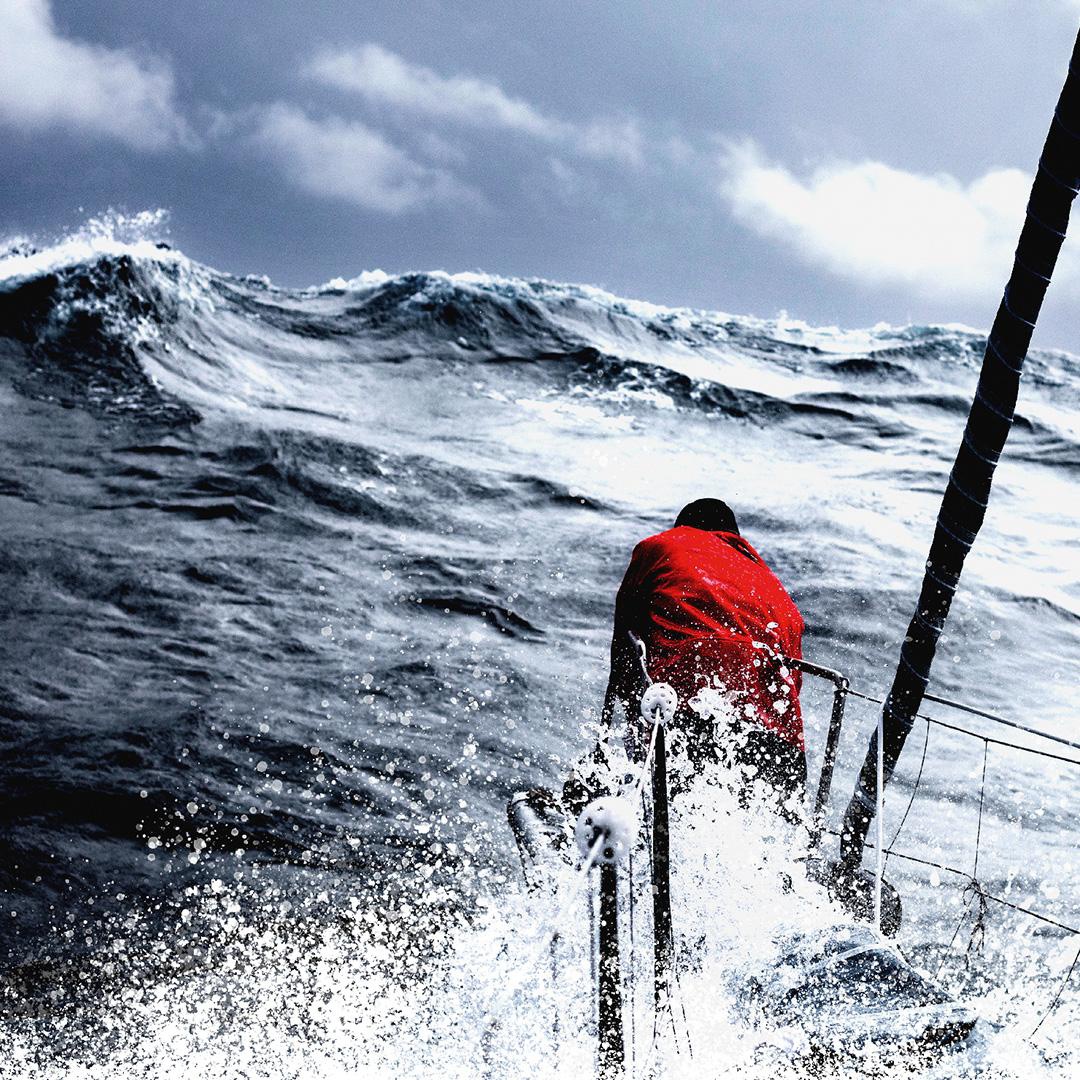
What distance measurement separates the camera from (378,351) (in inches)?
1079

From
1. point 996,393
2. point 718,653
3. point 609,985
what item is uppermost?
point 996,393

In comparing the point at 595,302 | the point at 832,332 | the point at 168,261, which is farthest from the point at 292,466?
the point at 832,332

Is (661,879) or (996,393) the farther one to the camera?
(996,393)

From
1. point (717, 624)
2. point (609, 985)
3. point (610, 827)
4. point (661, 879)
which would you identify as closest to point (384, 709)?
point (717, 624)

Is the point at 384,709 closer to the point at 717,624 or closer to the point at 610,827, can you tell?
the point at 717,624

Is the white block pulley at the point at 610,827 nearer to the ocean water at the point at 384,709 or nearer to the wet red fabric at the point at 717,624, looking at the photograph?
the ocean water at the point at 384,709

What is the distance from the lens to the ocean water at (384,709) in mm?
3613

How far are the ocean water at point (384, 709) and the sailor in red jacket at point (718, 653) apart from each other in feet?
0.68

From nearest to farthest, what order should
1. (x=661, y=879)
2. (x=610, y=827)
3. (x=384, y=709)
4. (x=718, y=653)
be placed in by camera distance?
(x=610, y=827) < (x=661, y=879) < (x=718, y=653) < (x=384, y=709)

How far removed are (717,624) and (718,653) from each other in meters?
0.12

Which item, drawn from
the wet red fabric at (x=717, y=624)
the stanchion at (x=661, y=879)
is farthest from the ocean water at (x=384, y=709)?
the wet red fabric at (x=717, y=624)

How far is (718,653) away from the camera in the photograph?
11.7 feet

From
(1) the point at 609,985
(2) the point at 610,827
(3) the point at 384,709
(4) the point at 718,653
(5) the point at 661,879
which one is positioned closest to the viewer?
(2) the point at 610,827

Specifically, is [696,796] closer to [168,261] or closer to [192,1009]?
[192,1009]
